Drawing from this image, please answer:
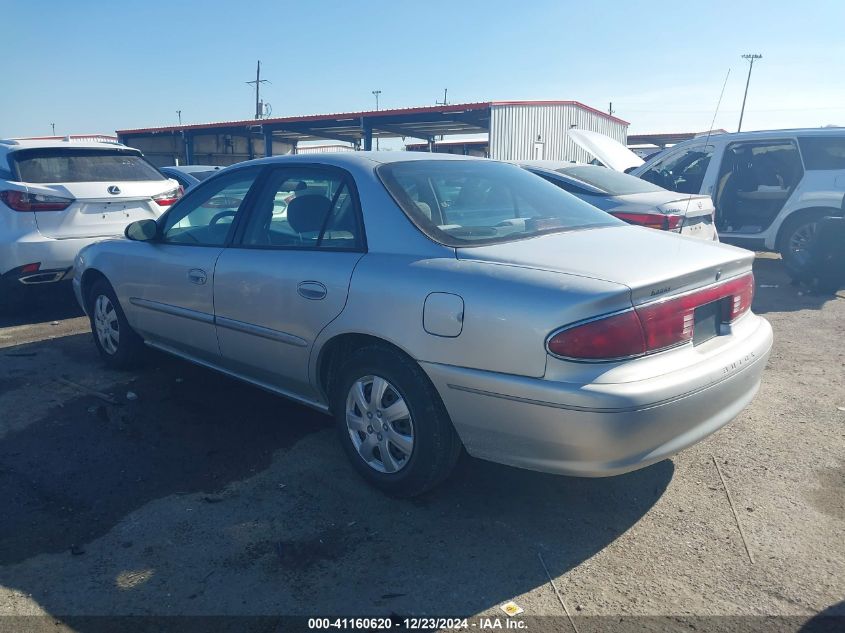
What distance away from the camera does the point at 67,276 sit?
6516 millimetres

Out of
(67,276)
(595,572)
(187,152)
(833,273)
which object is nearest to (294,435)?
(595,572)

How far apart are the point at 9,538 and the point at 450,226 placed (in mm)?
2390

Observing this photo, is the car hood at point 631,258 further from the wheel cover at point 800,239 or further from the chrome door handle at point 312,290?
the wheel cover at point 800,239

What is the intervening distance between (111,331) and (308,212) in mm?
2351

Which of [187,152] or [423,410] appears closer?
[423,410]

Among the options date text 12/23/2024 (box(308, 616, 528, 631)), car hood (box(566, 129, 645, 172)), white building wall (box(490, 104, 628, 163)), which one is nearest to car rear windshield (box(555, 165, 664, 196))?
car hood (box(566, 129, 645, 172))

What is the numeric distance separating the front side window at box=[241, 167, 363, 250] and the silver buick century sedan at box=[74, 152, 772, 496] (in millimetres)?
11

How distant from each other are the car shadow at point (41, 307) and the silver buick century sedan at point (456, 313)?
327 centimetres

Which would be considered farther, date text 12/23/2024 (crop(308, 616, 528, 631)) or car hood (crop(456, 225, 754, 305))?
car hood (crop(456, 225, 754, 305))

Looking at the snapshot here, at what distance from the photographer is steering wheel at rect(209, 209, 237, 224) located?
4.05 meters

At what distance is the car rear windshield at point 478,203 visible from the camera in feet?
10.5

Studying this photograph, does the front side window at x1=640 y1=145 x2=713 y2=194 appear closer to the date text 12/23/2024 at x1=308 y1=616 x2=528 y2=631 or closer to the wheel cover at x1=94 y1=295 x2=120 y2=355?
the wheel cover at x1=94 y1=295 x2=120 y2=355

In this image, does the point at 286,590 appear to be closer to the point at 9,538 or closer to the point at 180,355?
the point at 9,538

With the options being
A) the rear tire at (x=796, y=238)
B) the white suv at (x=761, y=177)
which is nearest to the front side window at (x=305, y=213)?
the white suv at (x=761, y=177)
